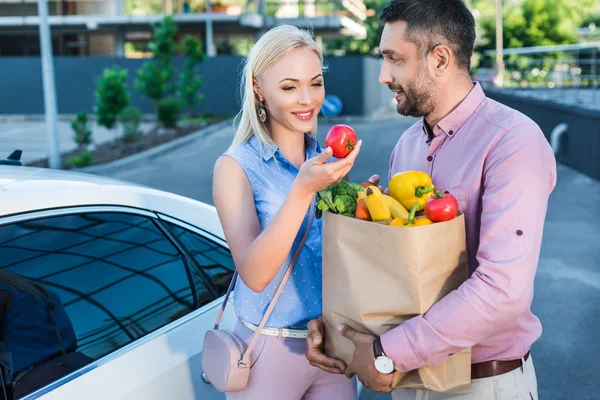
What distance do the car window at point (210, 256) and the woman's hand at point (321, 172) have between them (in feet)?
3.07

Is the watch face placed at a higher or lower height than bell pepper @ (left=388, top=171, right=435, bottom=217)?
lower

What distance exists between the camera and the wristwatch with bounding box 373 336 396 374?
6.24ft

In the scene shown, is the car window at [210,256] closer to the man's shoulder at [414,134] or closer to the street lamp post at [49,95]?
the man's shoulder at [414,134]

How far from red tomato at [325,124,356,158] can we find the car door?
0.91 meters

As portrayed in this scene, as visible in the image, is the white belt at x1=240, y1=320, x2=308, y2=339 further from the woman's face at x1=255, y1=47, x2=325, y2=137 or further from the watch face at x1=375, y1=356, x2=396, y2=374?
the woman's face at x1=255, y1=47, x2=325, y2=137

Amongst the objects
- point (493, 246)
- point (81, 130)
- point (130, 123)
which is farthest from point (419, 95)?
point (130, 123)

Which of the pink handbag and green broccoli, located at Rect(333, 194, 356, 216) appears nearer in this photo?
green broccoli, located at Rect(333, 194, 356, 216)

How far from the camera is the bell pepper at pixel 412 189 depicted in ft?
6.35

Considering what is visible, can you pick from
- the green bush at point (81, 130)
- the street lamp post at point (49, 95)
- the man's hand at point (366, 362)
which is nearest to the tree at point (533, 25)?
the green bush at point (81, 130)

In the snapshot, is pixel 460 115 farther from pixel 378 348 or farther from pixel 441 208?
pixel 378 348

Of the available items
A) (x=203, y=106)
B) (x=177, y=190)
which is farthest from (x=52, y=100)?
(x=203, y=106)

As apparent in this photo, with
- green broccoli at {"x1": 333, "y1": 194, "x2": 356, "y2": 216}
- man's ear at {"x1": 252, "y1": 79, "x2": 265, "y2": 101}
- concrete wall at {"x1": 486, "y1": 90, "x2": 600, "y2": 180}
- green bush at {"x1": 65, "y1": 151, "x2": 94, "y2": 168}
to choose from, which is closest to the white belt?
green broccoli at {"x1": 333, "y1": 194, "x2": 356, "y2": 216}

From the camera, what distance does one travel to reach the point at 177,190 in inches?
458

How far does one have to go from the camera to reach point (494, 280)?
6.01 ft
